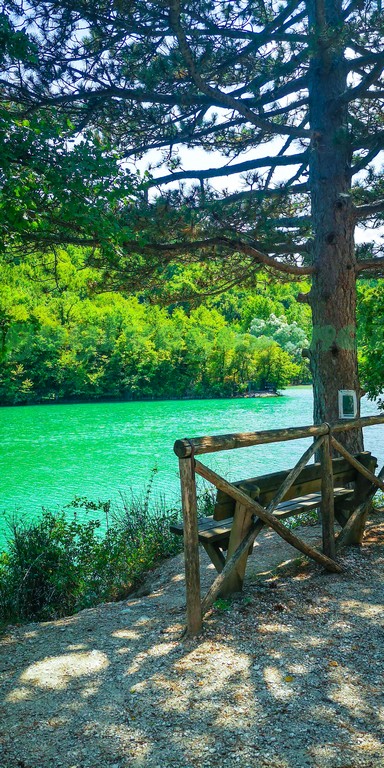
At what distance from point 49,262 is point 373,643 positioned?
6.30 m

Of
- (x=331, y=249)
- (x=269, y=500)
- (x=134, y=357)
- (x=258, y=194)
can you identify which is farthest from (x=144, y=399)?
(x=269, y=500)

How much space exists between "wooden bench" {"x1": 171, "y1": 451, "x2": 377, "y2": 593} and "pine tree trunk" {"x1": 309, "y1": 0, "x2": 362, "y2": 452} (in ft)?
5.10

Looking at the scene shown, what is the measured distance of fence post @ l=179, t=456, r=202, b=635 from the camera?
354 centimetres

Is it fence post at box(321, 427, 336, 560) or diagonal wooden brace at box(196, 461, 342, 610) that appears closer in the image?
diagonal wooden brace at box(196, 461, 342, 610)

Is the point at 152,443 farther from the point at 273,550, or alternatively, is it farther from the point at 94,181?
the point at 94,181

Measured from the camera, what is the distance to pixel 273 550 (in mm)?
6148

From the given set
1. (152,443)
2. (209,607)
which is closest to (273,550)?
(209,607)

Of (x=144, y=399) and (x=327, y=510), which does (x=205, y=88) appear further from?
(x=144, y=399)

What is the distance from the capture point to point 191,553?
3.62m

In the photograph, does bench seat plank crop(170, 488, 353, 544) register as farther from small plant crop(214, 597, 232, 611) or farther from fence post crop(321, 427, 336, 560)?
small plant crop(214, 597, 232, 611)

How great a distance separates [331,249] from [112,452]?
55.3 ft

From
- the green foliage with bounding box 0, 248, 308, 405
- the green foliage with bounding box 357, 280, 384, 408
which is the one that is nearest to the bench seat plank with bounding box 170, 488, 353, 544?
the green foliage with bounding box 357, 280, 384, 408

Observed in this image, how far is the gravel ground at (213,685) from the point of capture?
2428mm

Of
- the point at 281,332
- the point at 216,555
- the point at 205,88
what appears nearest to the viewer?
the point at 216,555
